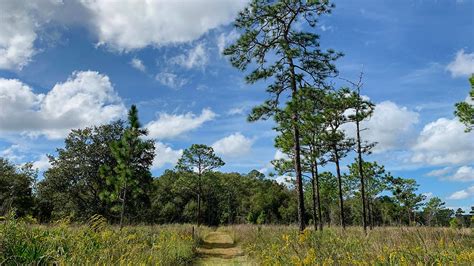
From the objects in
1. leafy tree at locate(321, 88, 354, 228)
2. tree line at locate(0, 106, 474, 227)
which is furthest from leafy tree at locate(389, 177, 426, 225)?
leafy tree at locate(321, 88, 354, 228)

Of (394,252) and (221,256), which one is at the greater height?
(394,252)

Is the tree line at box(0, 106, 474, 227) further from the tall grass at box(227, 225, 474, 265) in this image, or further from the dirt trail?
the tall grass at box(227, 225, 474, 265)

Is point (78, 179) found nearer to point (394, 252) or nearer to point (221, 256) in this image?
point (221, 256)

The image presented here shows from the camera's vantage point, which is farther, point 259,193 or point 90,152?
point 259,193

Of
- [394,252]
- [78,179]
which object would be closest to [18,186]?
[78,179]

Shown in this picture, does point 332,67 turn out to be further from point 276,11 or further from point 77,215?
point 77,215

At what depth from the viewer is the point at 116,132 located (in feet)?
126

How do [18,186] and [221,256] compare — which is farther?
[18,186]

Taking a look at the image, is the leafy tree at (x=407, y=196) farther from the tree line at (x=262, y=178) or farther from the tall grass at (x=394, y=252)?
the tall grass at (x=394, y=252)

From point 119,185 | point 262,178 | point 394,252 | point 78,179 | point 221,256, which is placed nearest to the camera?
point 394,252

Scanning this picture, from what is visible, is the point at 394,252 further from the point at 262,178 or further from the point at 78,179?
the point at 262,178

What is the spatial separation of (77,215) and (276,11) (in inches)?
1104

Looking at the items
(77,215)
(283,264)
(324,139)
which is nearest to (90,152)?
(77,215)

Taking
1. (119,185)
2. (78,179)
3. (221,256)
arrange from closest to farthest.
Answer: (221,256), (119,185), (78,179)
